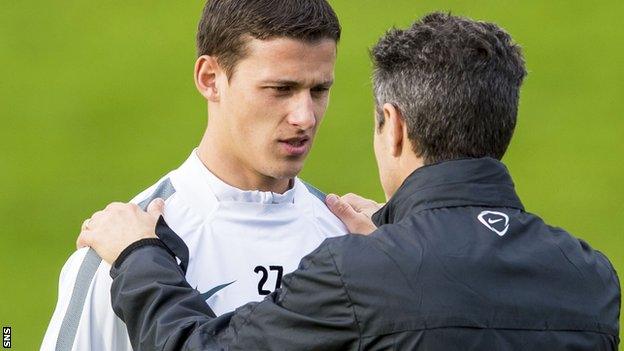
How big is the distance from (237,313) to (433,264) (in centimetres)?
58

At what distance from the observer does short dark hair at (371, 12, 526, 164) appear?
4051 millimetres

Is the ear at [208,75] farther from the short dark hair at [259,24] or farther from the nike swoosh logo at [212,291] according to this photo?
the nike swoosh logo at [212,291]

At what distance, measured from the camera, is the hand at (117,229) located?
4.34 meters

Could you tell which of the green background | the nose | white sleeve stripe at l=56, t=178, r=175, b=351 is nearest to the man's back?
the nose

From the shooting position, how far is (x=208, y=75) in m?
4.79

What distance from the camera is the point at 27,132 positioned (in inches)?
542

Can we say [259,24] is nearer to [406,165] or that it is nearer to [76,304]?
[406,165]

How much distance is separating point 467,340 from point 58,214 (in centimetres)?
893

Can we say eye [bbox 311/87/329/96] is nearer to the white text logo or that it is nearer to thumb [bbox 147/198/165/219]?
thumb [bbox 147/198/165/219]

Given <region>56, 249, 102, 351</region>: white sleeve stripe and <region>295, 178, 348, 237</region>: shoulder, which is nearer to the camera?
<region>56, 249, 102, 351</region>: white sleeve stripe

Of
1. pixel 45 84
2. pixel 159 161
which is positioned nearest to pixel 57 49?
pixel 45 84

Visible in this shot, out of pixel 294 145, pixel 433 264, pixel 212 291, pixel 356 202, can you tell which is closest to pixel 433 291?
pixel 433 264

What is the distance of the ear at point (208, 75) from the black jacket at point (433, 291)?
872mm

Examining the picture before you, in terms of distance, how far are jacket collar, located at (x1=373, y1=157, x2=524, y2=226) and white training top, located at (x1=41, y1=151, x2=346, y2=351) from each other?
70cm
